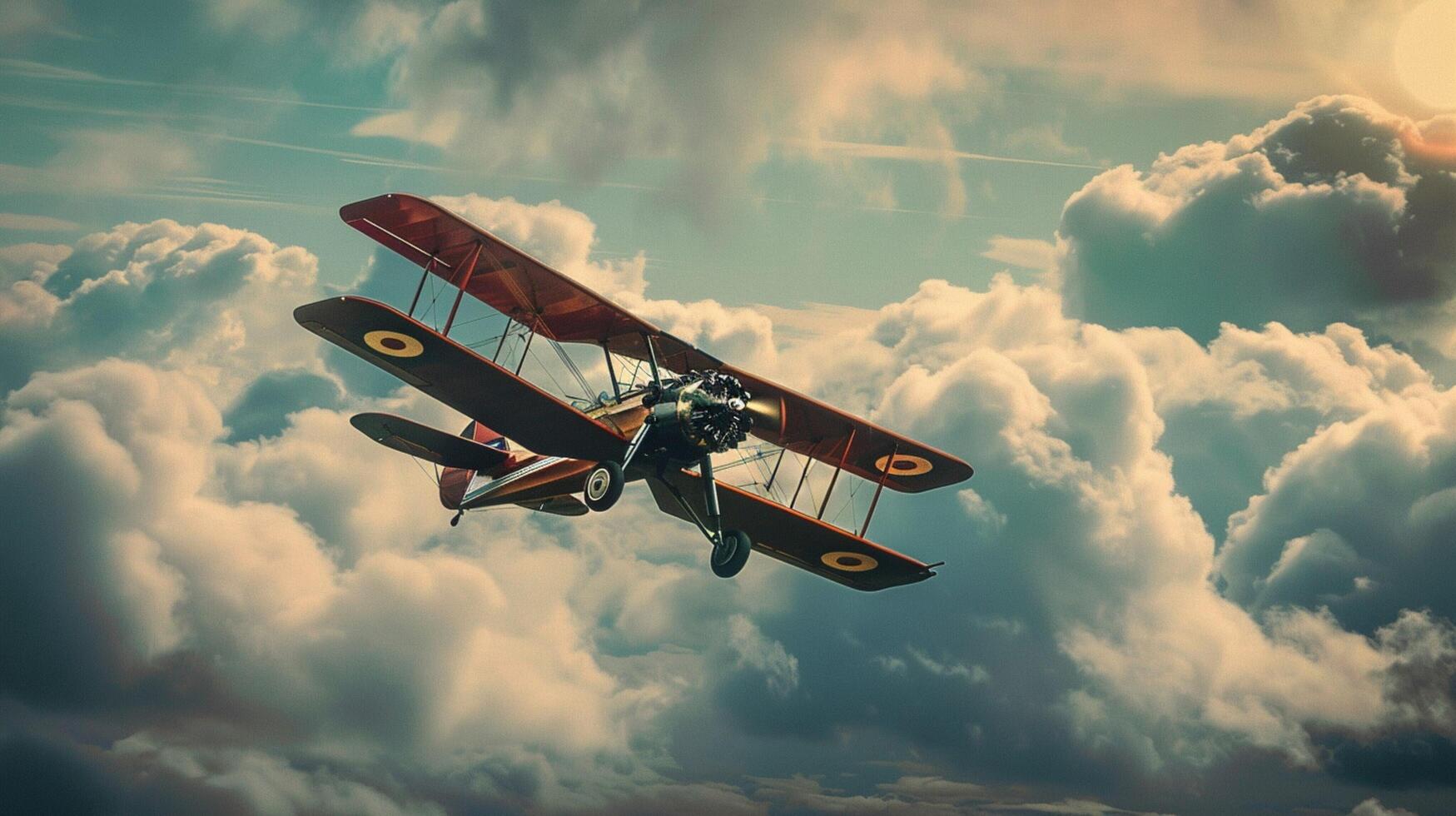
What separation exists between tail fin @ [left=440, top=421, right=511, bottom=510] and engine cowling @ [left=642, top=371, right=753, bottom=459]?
5983 millimetres

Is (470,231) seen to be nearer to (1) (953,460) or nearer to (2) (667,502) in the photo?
(2) (667,502)

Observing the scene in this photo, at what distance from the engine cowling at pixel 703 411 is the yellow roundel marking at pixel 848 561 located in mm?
5330

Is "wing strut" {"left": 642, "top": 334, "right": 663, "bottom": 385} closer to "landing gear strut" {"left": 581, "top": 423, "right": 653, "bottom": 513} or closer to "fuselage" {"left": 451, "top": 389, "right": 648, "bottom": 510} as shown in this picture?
"fuselage" {"left": 451, "top": 389, "right": 648, "bottom": 510}

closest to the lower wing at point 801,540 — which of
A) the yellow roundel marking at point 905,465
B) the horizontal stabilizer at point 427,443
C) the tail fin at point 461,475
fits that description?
the yellow roundel marking at point 905,465

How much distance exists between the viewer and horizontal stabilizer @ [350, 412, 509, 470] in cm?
2295

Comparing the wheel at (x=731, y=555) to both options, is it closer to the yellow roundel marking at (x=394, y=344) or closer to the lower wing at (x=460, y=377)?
the lower wing at (x=460, y=377)

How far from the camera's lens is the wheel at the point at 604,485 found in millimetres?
20469

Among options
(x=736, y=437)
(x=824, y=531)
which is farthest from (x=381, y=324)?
(x=824, y=531)

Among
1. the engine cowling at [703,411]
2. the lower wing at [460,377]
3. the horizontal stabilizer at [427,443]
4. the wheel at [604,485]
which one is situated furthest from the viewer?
the horizontal stabilizer at [427,443]

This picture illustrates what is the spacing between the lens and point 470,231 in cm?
2050

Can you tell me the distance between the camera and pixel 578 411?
805 inches

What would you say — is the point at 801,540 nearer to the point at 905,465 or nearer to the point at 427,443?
the point at 905,465

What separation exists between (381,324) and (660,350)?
16.9ft

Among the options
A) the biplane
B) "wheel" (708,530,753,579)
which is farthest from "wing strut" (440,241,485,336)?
"wheel" (708,530,753,579)
